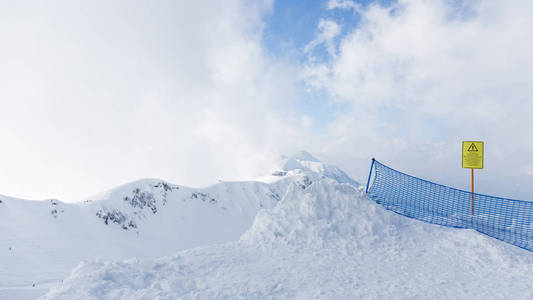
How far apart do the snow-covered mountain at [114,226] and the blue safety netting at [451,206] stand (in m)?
3.68

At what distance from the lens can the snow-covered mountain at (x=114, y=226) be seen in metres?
14.3

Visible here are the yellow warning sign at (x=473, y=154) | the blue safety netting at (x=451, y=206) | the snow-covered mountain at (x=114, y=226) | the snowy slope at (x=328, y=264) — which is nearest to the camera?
the snowy slope at (x=328, y=264)

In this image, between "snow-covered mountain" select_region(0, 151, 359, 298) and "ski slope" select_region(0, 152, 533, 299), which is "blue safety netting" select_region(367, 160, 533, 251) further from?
"snow-covered mountain" select_region(0, 151, 359, 298)

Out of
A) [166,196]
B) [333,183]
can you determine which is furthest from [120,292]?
[166,196]

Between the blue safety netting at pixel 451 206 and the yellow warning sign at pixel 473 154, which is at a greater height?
the yellow warning sign at pixel 473 154

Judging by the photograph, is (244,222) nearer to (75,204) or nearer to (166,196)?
(166,196)

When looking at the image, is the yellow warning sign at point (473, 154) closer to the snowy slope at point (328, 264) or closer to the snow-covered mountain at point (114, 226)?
the snowy slope at point (328, 264)

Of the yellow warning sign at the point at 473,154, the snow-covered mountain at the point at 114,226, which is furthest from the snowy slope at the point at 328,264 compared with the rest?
the yellow warning sign at the point at 473,154

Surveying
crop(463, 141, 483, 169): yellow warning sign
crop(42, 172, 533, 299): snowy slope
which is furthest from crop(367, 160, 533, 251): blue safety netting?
crop(463, 141, 483, 169): yellow warning sign

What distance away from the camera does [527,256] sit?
7395 mm

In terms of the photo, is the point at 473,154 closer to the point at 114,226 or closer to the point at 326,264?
the point at 326,264

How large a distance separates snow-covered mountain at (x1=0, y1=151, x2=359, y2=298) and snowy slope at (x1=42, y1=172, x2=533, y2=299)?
5.70 feet

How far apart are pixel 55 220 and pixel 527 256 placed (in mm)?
26290

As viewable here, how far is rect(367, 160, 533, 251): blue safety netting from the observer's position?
864 cm
